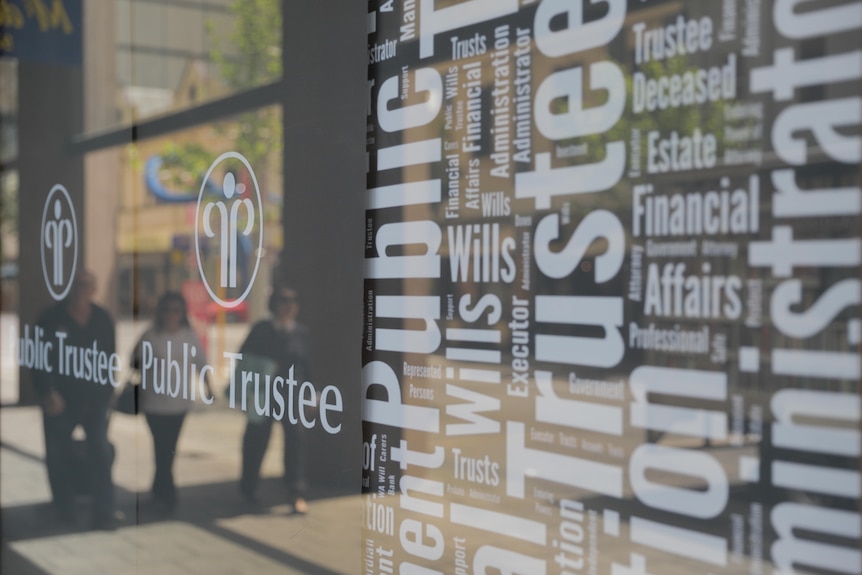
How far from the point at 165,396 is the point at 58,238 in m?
1.44

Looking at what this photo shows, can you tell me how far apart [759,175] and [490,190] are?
0.77 m

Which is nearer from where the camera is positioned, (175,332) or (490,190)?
(490,190)

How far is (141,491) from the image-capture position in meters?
4.07

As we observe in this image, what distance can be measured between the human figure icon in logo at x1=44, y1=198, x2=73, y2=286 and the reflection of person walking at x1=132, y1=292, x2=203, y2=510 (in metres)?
1.04

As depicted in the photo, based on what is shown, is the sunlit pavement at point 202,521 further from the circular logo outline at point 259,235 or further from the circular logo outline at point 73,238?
the circular logo outline at point 73,238

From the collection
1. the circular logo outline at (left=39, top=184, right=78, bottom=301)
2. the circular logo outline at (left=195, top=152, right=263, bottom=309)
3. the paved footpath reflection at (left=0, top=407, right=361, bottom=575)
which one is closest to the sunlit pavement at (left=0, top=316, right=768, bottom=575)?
the paved footpath reflection at (left=0, top=407, right=361, bottom=575)

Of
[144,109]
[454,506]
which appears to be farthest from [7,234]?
[454,506]

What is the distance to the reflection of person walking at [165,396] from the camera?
3791 millimetres

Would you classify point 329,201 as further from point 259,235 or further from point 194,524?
point 194,524

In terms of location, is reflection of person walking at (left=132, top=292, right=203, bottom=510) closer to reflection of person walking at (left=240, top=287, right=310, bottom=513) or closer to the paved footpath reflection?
the paved footpath reflection

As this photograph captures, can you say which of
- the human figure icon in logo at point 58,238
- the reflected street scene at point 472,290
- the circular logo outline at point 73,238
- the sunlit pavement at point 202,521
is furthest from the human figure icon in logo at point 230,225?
the human figure icon in logo at point 58,238

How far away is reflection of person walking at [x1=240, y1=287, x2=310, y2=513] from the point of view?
10.3 feet

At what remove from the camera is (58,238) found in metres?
4.93

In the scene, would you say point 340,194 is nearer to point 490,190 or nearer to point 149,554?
point 490,190
